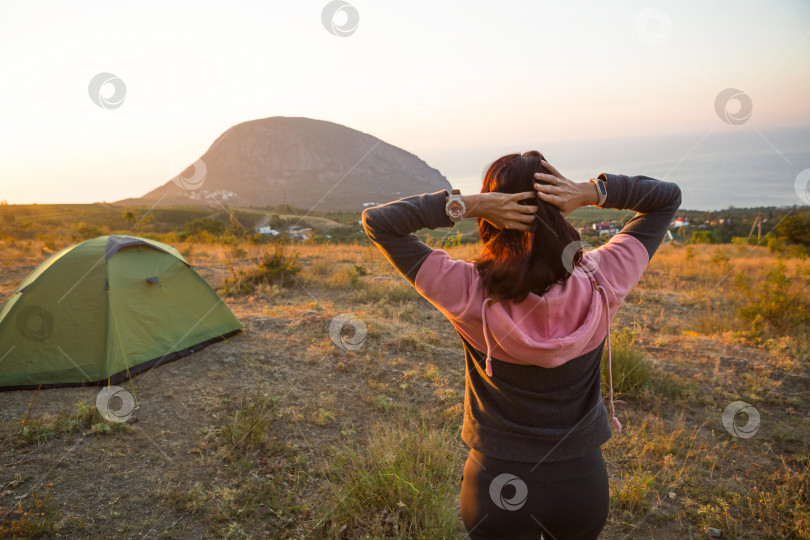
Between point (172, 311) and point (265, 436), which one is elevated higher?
point (172, 311)

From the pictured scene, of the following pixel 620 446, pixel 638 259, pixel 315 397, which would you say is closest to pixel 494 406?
pixel 638 259

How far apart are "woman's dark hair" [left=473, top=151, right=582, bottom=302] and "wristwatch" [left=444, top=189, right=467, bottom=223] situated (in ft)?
0.39

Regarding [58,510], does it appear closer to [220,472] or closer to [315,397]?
[220,472]

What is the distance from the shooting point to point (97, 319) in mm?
4820

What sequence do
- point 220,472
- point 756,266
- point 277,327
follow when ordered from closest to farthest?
1. point 220,472
2. point 277,327
3. point 756,266

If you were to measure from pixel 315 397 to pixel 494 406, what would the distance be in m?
3.40

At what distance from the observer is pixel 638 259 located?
1576 mm

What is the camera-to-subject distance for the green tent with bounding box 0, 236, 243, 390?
4.62m

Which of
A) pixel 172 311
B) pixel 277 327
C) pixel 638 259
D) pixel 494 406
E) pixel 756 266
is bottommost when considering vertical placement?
pixel 756 266

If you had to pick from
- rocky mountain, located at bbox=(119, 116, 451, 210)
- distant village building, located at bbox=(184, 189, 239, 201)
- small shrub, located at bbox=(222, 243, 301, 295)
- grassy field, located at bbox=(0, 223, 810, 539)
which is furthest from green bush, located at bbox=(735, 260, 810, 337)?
distant village building, located at bbox=(184, 189, 239, 201)

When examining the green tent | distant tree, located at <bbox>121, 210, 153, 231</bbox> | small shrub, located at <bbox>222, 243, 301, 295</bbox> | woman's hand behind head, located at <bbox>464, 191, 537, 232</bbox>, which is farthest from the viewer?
distant tree, located at <bbox>121, 210, 153, 231</bbox>

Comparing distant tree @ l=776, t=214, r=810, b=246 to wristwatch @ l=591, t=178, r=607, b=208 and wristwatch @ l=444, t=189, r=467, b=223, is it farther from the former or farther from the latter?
wristwatch @ l=444, t=189, r=467, b=223

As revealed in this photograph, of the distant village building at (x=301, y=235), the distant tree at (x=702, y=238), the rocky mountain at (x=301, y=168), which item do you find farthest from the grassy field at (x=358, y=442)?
the rocky mountain at (x=301, y=168)

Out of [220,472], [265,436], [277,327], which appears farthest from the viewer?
[277,327]
